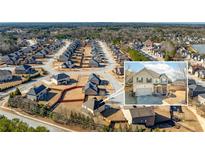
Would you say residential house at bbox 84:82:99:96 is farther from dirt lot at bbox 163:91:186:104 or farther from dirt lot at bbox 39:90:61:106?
dirt lot at bbox 163:91:186:104

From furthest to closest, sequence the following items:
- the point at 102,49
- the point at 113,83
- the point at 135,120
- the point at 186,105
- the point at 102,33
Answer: the point at 102,49 < the point at 102,33 < the point at 113,83 < the point at 186,105 < the point at 135,120

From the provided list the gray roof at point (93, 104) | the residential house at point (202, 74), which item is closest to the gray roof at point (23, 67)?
the gray roof at point (93, 104)

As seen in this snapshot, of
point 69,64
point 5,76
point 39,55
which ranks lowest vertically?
point 5,76

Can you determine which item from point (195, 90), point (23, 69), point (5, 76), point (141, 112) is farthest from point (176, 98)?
point (23, 69)

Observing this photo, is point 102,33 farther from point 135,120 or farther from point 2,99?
point 135,120

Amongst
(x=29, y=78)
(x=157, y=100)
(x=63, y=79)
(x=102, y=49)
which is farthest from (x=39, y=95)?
(x=102, y=49)

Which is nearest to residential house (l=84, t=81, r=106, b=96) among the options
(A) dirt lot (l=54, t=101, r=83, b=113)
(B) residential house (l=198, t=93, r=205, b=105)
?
(A) dirt lot (l=54, t=101, r=83, b=113)

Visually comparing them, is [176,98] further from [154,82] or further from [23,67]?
[23,67]
